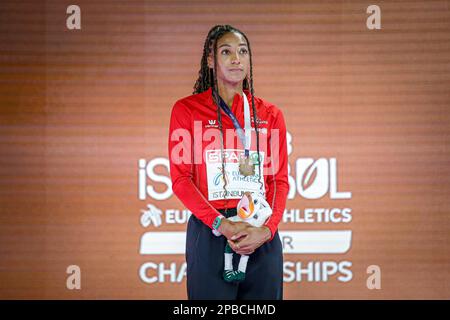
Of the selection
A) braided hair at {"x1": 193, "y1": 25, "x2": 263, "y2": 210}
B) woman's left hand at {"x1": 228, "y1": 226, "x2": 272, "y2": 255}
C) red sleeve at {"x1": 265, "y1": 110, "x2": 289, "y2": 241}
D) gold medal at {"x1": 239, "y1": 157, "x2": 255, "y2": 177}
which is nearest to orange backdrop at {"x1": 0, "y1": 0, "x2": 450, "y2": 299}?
braided hair at {"x1": 193, "y1": 25, "x2": 263, "y2": 210}

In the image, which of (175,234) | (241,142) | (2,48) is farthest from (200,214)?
(2,48)

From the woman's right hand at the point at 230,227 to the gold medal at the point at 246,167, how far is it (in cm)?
24

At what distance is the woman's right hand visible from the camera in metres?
2.26

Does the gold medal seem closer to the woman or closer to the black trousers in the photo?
the woman

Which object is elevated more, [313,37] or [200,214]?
[313,37]

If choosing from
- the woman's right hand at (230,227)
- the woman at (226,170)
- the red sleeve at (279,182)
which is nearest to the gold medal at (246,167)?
the woman at (226,170)

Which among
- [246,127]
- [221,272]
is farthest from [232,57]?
[221,272]

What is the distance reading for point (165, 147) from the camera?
3.75m

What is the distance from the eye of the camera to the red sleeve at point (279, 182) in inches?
95.1

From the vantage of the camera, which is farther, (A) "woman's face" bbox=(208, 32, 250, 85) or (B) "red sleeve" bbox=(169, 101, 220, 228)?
(A) "woman's face" bbox=(208, 32, 250, 85)

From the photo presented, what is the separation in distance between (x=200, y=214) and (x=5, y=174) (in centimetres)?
191

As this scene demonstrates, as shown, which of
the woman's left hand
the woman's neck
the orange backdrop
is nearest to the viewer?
the woman's left hand
